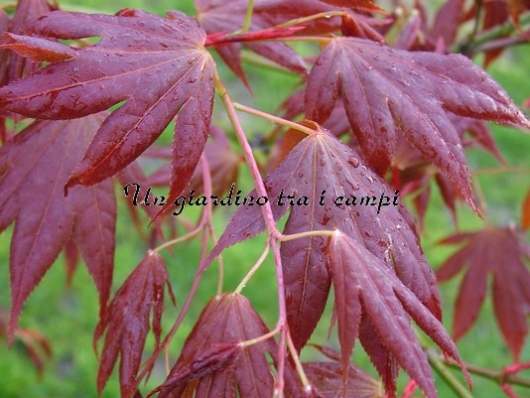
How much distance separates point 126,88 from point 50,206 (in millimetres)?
281

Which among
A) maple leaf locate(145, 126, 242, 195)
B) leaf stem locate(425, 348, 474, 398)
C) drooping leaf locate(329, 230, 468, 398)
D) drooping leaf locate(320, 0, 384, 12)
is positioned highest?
drooping leaf locate(320, 0, 384, 12)

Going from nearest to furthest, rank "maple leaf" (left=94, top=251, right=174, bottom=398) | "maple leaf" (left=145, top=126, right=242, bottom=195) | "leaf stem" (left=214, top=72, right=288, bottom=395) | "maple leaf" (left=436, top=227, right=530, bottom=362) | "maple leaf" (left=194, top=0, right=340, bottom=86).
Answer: "leaf stem" (left=214, top=72, right=288, bottom=395)
"maple leaf" (left=94, top=251, right=174, bottom=398)
"maple leaf" (left=194, top=0, right=340, bottom=86)
"maple leaf" (left=145, top=126, right=242, bottom=195)
"maple leaf" (left=436, top=227, right=530, bottom=362)

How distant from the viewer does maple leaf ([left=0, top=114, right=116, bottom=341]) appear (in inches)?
38.1

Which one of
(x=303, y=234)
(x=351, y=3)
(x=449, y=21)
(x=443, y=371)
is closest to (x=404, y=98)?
(x=351, y=3)

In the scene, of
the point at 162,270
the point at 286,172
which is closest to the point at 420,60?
the point at 286,172

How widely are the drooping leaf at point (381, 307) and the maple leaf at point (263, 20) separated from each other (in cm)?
47

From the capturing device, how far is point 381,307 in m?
0.69

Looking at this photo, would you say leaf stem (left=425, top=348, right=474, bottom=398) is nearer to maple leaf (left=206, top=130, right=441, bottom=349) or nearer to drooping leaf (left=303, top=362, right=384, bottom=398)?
drooping leaf (left=303, top=362, right=384, bottom=398)

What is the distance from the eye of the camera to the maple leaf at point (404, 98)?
34.7 inches

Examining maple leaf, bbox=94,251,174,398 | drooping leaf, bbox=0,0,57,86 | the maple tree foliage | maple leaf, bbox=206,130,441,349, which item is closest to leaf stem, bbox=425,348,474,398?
the maple tree foliage

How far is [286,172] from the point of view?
32.4 inches

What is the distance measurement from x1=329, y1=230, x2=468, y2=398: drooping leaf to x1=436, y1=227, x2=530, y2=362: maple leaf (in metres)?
1.05

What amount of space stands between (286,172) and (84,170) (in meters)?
0.23

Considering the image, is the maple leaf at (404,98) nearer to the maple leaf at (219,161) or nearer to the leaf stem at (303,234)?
the leaf stem at (303,234)
